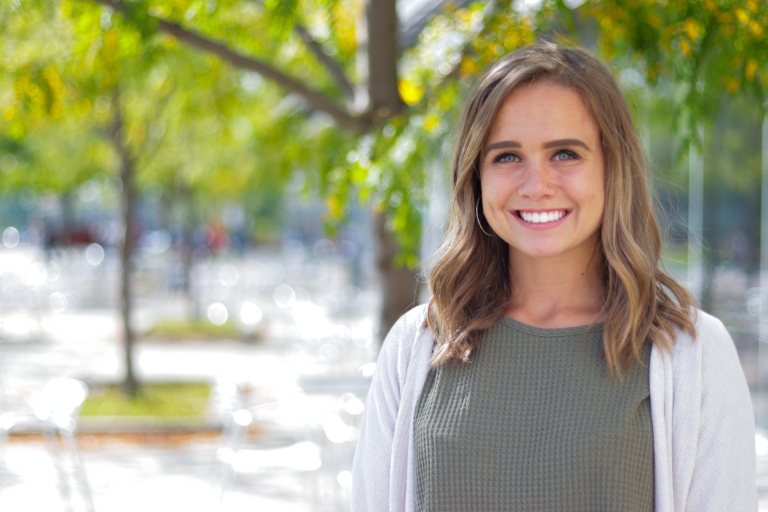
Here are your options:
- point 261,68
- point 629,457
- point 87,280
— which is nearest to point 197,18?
point 261,68

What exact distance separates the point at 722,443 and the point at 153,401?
7.17 metres

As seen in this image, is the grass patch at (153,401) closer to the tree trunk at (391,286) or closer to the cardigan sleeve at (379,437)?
the tree trunk at (391,286)

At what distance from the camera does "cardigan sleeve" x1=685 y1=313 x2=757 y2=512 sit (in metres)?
1.57

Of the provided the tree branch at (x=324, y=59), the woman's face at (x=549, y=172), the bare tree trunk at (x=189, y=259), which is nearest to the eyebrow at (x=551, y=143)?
the woman's face at (x=549, y=172)

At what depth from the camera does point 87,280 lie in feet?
54.6

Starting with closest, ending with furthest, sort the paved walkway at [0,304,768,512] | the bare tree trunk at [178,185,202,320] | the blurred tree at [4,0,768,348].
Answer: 1. the blurred tree at [4,0,768,348]
2. the paved walkway at [0,304,768,512]
3. the bare tree trunk at [178,185,202,320]

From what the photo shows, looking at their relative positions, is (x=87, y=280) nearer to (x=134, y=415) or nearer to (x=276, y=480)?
(x=134, y=415)

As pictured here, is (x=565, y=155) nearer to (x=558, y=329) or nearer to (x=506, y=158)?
(x=506, y=158)

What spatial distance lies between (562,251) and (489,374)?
0.30 meters

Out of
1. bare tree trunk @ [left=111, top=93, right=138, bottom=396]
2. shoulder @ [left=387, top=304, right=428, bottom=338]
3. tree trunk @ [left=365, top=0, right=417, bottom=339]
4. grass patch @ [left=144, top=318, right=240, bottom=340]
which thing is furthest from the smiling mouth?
grass patch @ [left=144, top=318, right=240, bottom=340]

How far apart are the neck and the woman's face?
0.25 feet

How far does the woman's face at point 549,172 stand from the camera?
5.75 feet

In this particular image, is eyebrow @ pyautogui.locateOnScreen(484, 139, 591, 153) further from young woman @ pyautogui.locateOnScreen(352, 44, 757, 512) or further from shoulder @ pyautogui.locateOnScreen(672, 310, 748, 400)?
shoulder @ pyautogui.locateOnScreen(672, 310, 748, 400)

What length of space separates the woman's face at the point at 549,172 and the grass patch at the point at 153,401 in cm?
636
